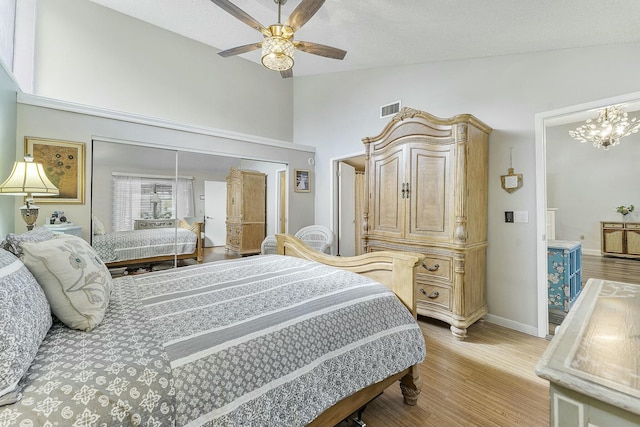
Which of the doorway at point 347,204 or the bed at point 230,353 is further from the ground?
the doorway at point 347,204

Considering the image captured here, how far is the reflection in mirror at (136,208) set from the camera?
3031 millimetres

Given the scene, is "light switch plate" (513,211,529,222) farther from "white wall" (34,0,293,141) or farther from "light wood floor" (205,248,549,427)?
"white wall" (34,0,293,141)

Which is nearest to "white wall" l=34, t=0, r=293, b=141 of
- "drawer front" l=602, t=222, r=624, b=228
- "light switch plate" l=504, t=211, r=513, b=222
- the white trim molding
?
the white trim molding

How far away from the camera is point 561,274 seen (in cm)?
305

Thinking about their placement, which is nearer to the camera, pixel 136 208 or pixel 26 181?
pixel 26 181

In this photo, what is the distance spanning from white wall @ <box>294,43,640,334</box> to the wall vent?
80 millimetres

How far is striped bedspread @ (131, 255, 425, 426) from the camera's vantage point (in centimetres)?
91

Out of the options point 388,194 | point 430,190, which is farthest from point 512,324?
point 388,194

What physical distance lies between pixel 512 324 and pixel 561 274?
2.76 feet

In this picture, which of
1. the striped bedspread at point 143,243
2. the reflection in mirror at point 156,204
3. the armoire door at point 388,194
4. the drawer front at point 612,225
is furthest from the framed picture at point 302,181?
the drawer front at point 612,225

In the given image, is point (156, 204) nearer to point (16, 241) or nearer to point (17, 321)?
point (16, 241)

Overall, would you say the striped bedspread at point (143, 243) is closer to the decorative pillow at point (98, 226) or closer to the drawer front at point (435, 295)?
the decorative pillow at point (98, 226)

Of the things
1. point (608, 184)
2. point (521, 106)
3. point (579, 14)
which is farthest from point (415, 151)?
point (608, 184)

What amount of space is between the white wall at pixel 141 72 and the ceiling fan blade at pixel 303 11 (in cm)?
250
